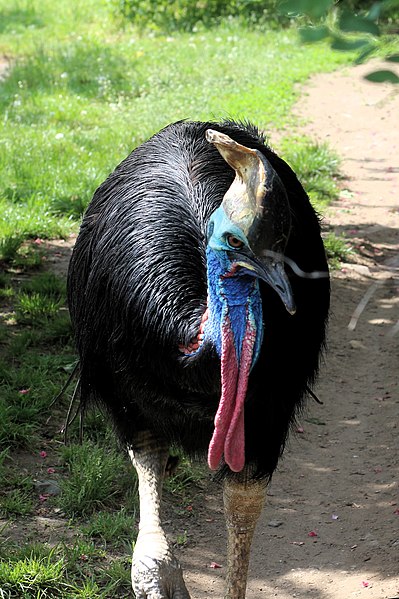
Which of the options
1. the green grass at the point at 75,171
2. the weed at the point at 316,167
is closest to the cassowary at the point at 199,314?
the green grass at the point at 75,171

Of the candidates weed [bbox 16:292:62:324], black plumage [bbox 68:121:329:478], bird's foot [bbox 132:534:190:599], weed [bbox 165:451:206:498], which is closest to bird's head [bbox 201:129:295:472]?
black plumage [bbox 68:121:329:478]

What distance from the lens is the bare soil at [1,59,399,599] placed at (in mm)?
4035

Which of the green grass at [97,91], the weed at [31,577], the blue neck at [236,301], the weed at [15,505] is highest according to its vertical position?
the blue neck at [236,301]

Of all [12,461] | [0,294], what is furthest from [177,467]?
[0,294]

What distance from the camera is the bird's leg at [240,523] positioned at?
3.72m

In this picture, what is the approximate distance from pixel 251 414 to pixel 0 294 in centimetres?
268

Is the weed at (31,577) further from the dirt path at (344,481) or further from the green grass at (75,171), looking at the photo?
the dirt path at (344,481)

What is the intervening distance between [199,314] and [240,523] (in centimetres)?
95

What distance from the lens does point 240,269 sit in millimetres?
2928

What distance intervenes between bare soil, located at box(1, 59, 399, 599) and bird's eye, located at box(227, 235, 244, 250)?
1.23ft

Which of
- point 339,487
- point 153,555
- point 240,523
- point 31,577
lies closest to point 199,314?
point 153,555

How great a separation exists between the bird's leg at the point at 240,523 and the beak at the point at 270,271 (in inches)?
43.9

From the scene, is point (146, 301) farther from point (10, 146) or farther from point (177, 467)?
point (10, 146)

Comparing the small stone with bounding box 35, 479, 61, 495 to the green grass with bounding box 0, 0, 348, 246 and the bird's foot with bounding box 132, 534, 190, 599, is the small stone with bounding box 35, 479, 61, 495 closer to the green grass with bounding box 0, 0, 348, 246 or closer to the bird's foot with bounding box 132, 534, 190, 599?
the bird's foot with bounding box 132, 534, 190, 599
